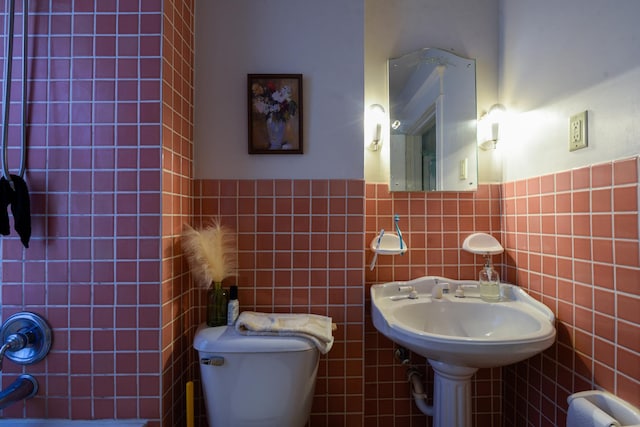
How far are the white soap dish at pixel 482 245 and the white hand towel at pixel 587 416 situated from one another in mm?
609

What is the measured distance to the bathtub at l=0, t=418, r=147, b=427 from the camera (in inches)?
41.6

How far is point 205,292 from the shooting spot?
4.42ft

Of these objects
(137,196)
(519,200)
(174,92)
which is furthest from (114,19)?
(519,200)

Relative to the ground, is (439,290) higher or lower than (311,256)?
lower

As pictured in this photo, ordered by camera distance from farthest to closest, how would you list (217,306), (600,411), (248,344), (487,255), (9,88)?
(487,255) < (217,306) < (248,344) < (9,88) < (600,411)

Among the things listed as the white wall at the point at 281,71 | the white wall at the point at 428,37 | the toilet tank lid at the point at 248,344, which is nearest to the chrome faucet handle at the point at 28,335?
the toilet tank lid at the point at 248,344

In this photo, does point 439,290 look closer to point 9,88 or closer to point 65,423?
point 65,423

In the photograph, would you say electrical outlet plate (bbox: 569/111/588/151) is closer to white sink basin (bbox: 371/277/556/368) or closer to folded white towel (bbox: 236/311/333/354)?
white sink basin (bbox: 371/277/556/368)

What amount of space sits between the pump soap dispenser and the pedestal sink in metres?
0.04

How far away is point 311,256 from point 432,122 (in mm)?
847

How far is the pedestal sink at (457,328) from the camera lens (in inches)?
39.0

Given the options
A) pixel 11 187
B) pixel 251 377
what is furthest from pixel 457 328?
pixel 11 187

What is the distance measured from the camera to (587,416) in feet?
2.88

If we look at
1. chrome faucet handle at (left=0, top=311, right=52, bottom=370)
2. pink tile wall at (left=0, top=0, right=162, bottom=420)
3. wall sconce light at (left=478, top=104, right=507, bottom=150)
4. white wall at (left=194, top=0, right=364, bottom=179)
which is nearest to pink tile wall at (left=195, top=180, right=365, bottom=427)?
white wall at (left=194, top=0, right=364, bottom=179)
